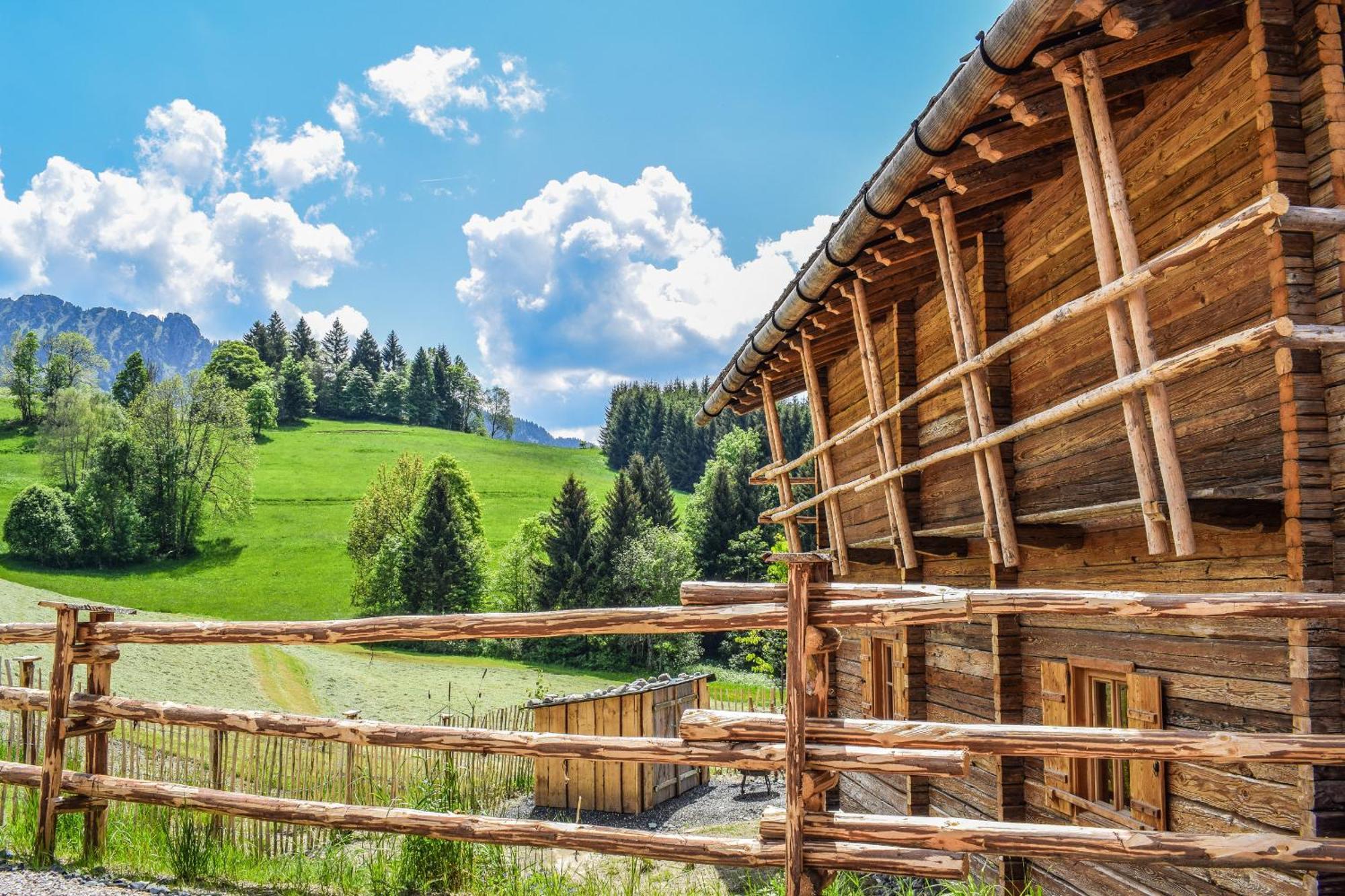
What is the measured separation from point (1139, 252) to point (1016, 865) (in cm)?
474

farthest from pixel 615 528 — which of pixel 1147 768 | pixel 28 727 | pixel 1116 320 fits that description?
pixel 1116 320

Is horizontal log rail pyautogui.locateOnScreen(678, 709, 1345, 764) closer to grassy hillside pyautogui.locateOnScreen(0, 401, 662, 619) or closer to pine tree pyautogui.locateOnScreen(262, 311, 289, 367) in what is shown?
grassy hillside pyautogui.locateOnScreen(0, 401, 662, 619)

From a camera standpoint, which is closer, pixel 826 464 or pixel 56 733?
pixel 56 733

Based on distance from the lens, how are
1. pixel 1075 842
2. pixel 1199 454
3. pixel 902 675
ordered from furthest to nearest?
pixel 902 675 → pixel 1199 454 → pixel 1075 842

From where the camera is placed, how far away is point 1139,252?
19.3 feet

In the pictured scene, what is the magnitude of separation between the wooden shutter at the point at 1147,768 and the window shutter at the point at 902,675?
3.70m

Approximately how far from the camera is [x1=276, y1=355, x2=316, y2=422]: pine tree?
95.8 meters

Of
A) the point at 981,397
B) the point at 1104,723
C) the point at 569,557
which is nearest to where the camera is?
the point at 1104,723

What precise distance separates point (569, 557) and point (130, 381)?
6051 centimetres

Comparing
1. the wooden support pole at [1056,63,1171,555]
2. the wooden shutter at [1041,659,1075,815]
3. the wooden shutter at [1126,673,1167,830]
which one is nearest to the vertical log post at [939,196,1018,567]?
the wooden shutter at [1041,659,1075,815]

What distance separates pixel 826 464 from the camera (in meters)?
11.7

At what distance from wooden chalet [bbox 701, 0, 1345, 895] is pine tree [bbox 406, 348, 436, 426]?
4452 inches

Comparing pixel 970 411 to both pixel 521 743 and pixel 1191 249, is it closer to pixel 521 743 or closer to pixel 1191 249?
pixel 1191 249

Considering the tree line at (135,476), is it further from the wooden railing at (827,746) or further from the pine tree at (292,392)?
the wooden railing at (827,746)
